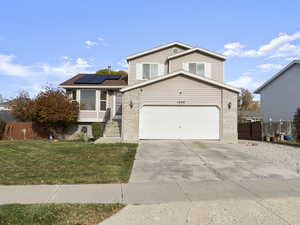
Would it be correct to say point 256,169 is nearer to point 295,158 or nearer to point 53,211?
point 295,158

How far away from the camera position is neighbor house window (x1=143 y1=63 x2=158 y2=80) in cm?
2042

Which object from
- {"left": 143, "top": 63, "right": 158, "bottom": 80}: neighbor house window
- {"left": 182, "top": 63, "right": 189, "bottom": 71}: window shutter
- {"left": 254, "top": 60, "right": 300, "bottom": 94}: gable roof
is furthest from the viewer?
{"left": 254, "top": 60, "right": 300, "bottom": 94}: gable roof

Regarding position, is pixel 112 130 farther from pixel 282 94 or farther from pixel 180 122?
pixel 282 94

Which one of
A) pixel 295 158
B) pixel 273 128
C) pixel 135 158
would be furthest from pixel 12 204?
pixel 273 128

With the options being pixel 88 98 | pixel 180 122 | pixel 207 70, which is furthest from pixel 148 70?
pixel 180 122

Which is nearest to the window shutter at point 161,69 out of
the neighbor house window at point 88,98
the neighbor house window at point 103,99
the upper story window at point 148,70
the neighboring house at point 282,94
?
the upper story window at point 148,70

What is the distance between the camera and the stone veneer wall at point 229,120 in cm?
1532

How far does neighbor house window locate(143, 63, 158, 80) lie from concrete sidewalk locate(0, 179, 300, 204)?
1484 centimetres

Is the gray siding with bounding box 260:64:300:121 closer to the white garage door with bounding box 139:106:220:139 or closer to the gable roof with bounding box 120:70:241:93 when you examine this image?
the gable roof with bounding box 120:70:241:93

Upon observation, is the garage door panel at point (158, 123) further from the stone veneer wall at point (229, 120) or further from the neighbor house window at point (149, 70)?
the neighbor house window at point (149, 70)

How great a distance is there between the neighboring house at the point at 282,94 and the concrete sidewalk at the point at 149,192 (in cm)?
2032

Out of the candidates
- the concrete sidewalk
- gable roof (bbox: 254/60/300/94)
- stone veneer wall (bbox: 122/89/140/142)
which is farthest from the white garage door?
gable roof (bbox: 254/60/300/94)

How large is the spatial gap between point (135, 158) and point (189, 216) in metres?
5.66

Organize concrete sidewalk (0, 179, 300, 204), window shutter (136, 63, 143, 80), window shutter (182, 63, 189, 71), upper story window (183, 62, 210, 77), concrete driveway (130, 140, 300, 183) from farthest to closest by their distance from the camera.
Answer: window shutter (136, 63, 143, 80), upper story window (183, 62, 210, 77), window shutter (182, 63, 189, 71), concrete driveway (130, 140, 300, 183), concrete sidewalk (0, 179, 300, 204)
